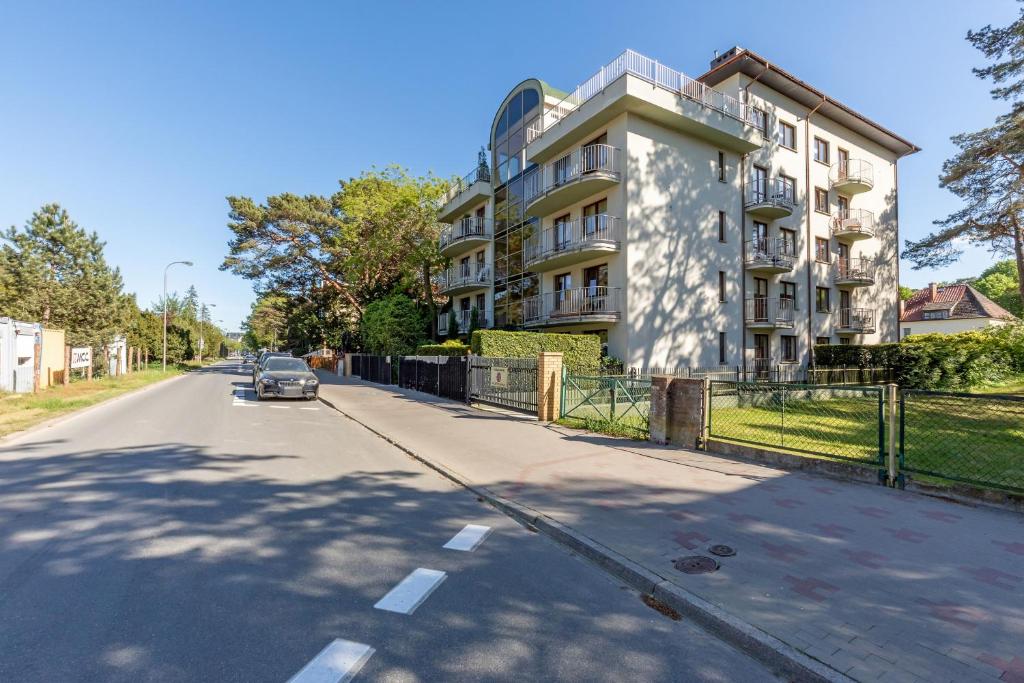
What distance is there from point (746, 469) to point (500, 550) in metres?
4.56

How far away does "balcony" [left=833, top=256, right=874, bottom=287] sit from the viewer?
83.6 ft

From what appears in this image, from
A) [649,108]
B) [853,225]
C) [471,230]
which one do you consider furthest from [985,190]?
[471,230]

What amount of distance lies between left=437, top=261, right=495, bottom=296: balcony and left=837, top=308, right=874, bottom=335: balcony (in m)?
18.6

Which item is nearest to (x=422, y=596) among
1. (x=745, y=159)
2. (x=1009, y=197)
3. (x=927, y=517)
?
(x=927, y=517)

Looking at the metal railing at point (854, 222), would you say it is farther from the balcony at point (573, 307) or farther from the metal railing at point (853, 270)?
the balcony at point (573, 307)

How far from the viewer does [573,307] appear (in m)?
20.7

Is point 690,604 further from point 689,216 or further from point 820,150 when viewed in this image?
point 820,150

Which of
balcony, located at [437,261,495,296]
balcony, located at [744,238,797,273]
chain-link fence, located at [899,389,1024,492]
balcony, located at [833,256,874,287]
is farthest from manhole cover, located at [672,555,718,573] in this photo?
balcony, located at [833,256,874,287]

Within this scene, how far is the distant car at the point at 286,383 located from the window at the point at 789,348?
21.1 m

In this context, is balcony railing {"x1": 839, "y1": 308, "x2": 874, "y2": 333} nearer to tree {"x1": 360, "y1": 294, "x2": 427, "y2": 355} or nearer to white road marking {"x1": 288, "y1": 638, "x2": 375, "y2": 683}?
tree {"x1": 360, "y1": 294, "x2": 427, "y2": 355}

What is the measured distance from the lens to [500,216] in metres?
27.1

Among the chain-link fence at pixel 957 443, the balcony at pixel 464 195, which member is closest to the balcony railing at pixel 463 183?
the balcony at pixel 464 195

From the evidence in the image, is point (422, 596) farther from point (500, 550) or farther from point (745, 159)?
point (745, 159)

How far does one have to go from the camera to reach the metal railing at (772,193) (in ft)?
71.8
